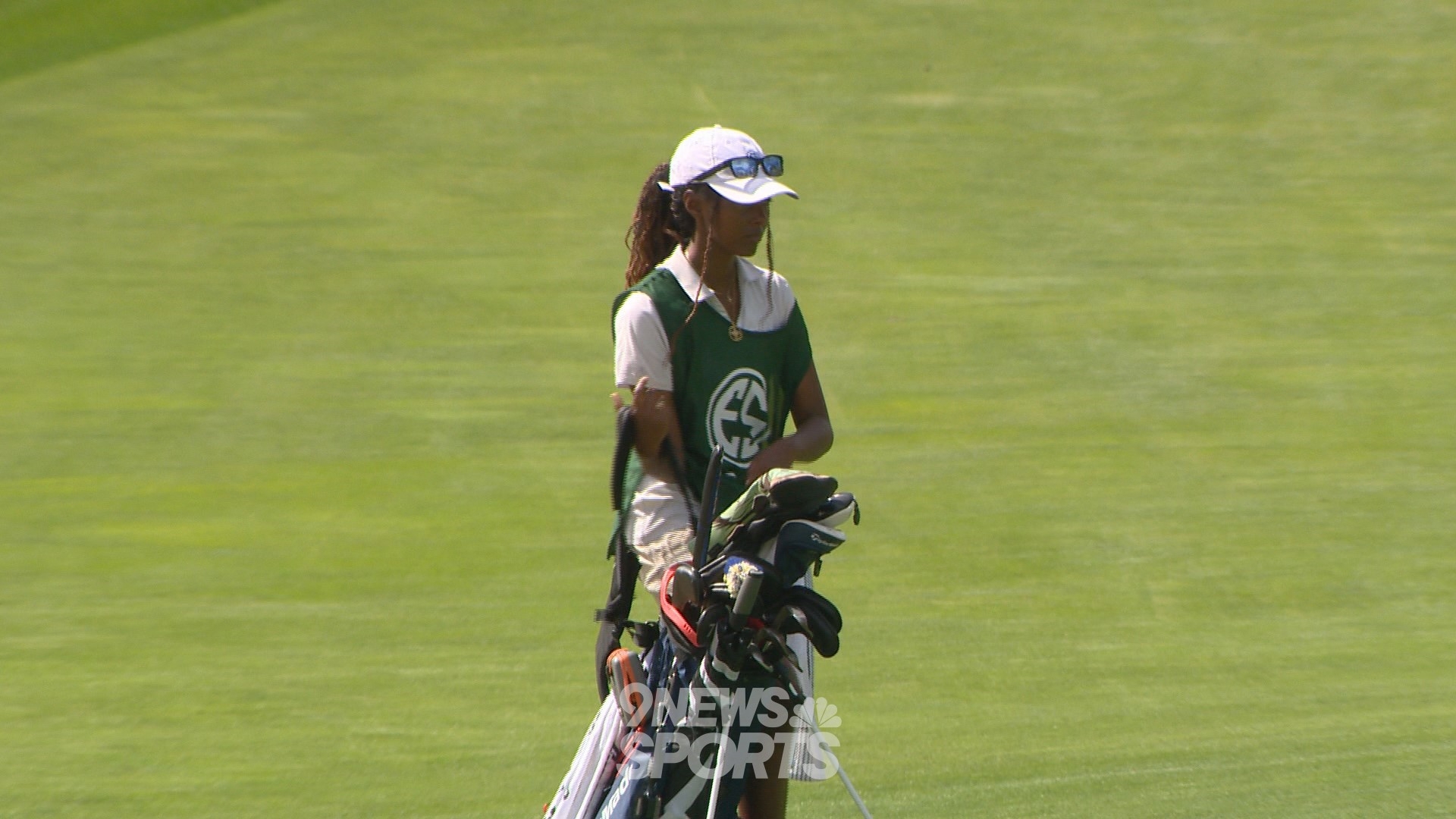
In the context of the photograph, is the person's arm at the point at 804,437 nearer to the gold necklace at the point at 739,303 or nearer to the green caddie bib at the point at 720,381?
the green caddie bib at the point at 720,381

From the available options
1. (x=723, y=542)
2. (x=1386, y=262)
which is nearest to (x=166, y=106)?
(x=1386, y=262)

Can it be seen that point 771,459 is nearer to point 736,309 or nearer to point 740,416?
point 740,416

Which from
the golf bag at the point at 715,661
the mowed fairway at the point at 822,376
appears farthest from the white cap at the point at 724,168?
the mowed fairway at the point at 822,376

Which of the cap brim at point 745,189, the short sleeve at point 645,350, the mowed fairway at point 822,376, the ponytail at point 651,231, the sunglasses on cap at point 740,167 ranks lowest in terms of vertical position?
the mowed fairway at point 822,376

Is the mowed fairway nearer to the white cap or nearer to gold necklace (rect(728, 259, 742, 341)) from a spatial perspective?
gold necklace (rect(728, 259, 742, 341))

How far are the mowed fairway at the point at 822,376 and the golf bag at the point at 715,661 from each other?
1633 millimetres

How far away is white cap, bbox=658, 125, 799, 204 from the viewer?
13.4 feet

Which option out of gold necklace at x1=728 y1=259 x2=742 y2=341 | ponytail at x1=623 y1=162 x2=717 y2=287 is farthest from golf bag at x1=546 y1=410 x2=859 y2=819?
ponytail at x1=623 y1=162 x2=717 y2=287

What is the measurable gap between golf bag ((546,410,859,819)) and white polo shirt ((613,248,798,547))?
0.24 ft

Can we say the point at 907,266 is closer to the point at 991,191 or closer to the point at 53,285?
the point at 991,191

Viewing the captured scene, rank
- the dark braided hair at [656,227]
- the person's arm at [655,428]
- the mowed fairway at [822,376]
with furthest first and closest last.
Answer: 1. the mowed fairway at [822,376]
2. the dark braided hair at [656,227]
3. the person's arm at [655,428]

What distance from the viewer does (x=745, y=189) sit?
4.09 metres

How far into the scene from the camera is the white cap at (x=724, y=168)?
407 centimetres

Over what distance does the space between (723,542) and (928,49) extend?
12.1 metres
